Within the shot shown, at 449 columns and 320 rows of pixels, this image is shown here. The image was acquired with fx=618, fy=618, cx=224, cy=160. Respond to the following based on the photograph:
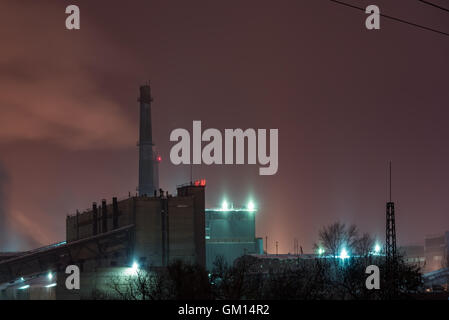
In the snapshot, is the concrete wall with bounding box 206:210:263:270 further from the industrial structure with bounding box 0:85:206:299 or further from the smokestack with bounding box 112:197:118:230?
the smokestack with bounding box 112:197:118:230

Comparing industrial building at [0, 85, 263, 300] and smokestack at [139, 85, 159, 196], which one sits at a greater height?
smokestack at [139, 85, 159, 196]

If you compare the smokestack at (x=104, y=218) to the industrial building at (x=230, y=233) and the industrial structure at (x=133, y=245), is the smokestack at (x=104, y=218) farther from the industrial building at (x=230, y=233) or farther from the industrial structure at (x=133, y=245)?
the industrial building at (x=230, y=233)

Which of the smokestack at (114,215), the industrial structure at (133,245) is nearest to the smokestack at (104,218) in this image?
the industrial structure at (133,245)

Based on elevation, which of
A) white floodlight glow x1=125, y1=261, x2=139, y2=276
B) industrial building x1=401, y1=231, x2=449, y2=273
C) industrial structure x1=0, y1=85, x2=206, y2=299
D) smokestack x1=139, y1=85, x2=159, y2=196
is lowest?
industrial building x1=401, y1=231, x2=449, y2=273

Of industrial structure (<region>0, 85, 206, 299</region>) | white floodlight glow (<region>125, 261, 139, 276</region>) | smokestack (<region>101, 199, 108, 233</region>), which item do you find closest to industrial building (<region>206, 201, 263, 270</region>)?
smokestack (<region>101, 199, 108, 233</region>)

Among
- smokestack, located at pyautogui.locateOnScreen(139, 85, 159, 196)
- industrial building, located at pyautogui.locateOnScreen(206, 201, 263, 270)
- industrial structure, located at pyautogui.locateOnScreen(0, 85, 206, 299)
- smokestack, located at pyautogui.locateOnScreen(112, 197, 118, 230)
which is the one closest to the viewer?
industrial structure, located at pyautogui.locateOnScreen(0, 85, 206, 299)

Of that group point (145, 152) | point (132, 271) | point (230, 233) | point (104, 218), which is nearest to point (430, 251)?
point (230, 233)

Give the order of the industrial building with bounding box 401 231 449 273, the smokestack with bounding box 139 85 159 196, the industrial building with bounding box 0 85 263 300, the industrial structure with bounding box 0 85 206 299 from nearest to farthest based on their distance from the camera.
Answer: the industrial building with bounding box 0 85 263 300 → the industrial structure with bounding box 0 85 206 299 → the smokestack with bounding box 139 85 159 196 → the industrial building with bounding box 401 231 449 273

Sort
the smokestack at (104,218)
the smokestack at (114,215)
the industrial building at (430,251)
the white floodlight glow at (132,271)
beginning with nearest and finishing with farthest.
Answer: the white floodlight glow at (132,271) → the smokestack at (114,215) → the smokestack at (104,218) → the industrial building at (430,251)

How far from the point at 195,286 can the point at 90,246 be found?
96.7ft

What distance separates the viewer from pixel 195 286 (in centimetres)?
2355

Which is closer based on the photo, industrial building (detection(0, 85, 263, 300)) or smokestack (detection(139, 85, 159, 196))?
industrial building (detection(0, 85, 263, 300))

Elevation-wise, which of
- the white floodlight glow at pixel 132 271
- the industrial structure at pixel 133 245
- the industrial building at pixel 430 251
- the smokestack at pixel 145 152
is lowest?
the industrial building at pixel 430 251
